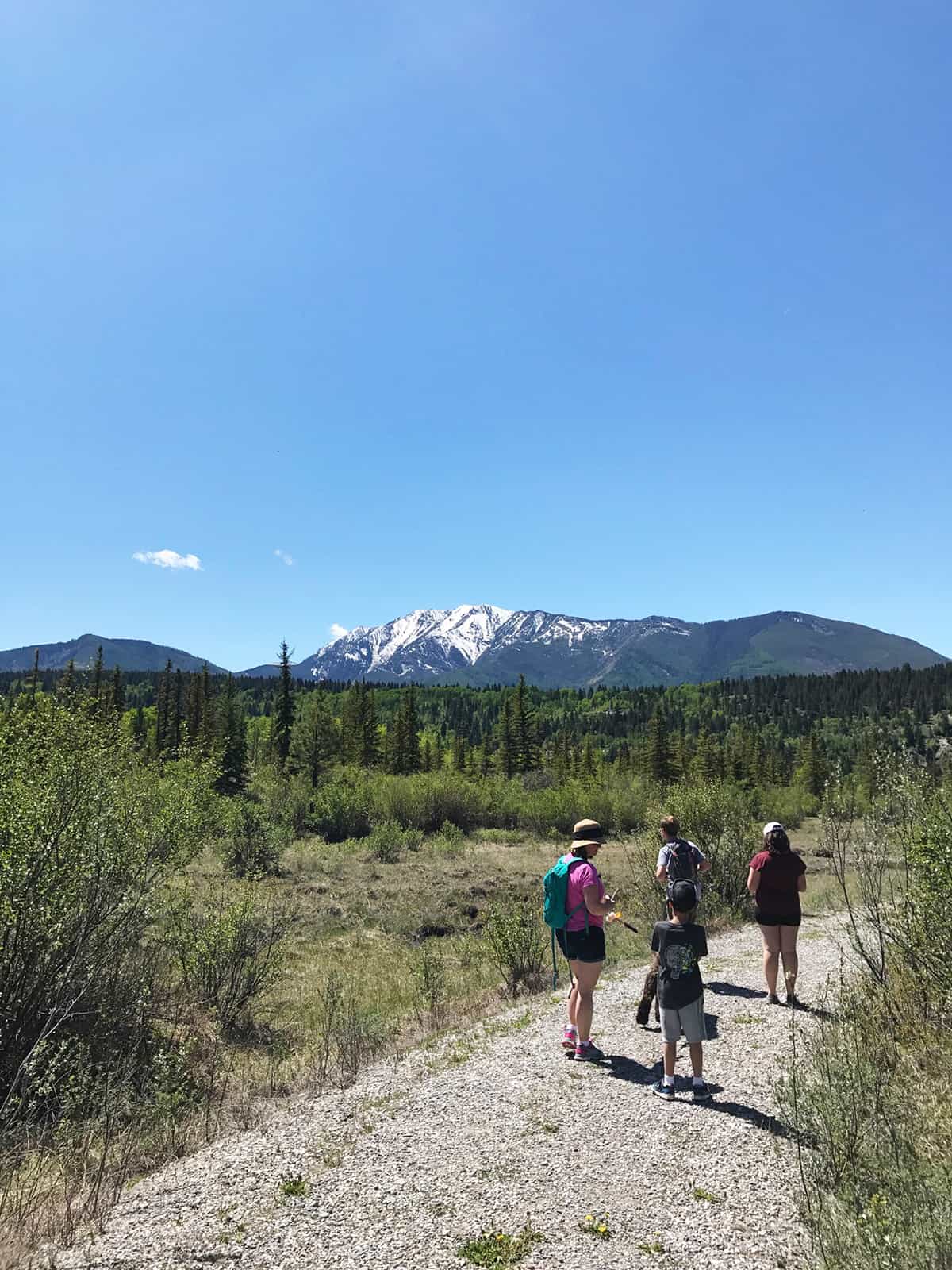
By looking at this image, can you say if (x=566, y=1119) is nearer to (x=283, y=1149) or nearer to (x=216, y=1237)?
(x=283, y=1149)

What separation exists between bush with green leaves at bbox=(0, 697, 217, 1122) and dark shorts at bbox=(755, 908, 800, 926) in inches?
273

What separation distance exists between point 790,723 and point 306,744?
137 metres

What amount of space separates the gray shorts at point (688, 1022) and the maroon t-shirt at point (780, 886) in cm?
237

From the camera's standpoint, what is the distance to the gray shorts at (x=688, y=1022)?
18.9 ft

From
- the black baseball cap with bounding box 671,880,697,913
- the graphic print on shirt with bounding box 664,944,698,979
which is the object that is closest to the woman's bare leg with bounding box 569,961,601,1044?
the graphic print on shirt with bounding box 664,944,698,979

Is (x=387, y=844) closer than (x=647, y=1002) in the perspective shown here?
No

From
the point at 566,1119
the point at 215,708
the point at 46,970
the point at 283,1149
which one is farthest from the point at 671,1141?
the point at 215,708

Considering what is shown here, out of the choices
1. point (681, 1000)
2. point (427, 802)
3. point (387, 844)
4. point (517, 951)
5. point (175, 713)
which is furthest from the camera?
point (175, 713)

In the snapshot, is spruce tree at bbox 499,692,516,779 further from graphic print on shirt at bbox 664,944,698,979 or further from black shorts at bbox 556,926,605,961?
graphic print on shirt at bbox 664,944,698,979

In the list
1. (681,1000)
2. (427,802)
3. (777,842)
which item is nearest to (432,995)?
(681,1000)

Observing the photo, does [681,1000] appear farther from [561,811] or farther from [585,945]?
[561,811]

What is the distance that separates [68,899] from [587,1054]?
5557 millimetres

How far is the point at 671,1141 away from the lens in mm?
5023

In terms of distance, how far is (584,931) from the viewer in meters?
6.60
